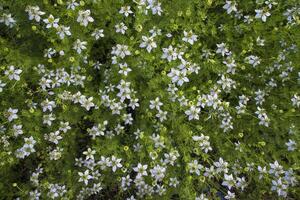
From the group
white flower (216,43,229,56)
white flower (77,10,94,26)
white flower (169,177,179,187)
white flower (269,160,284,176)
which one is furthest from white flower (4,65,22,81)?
white flower (269,160,284,176)

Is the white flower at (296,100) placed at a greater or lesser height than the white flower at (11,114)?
greater

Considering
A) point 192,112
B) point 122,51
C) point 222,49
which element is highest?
point 222,49

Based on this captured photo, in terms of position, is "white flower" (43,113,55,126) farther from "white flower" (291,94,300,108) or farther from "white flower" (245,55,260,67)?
"white flower" (291,94,300,108)

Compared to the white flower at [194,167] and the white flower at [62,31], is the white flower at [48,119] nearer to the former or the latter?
the white flower at [62,31]

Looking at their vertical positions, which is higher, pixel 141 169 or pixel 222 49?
pixel 222 49

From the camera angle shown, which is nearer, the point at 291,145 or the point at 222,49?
the point at 291,145

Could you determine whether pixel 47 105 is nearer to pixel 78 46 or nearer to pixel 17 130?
pixel 17 130

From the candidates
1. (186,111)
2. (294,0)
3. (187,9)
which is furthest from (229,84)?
(294,0)

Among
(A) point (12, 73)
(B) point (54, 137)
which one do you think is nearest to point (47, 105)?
(B) point (54, 137)

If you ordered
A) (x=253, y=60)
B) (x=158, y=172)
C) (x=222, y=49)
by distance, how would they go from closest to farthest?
(x=158, y=172), (x=222, y=49), (x=253, y=60)

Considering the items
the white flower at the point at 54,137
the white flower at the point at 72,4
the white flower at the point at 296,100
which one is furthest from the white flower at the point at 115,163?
the white flower at the point at 296,100
